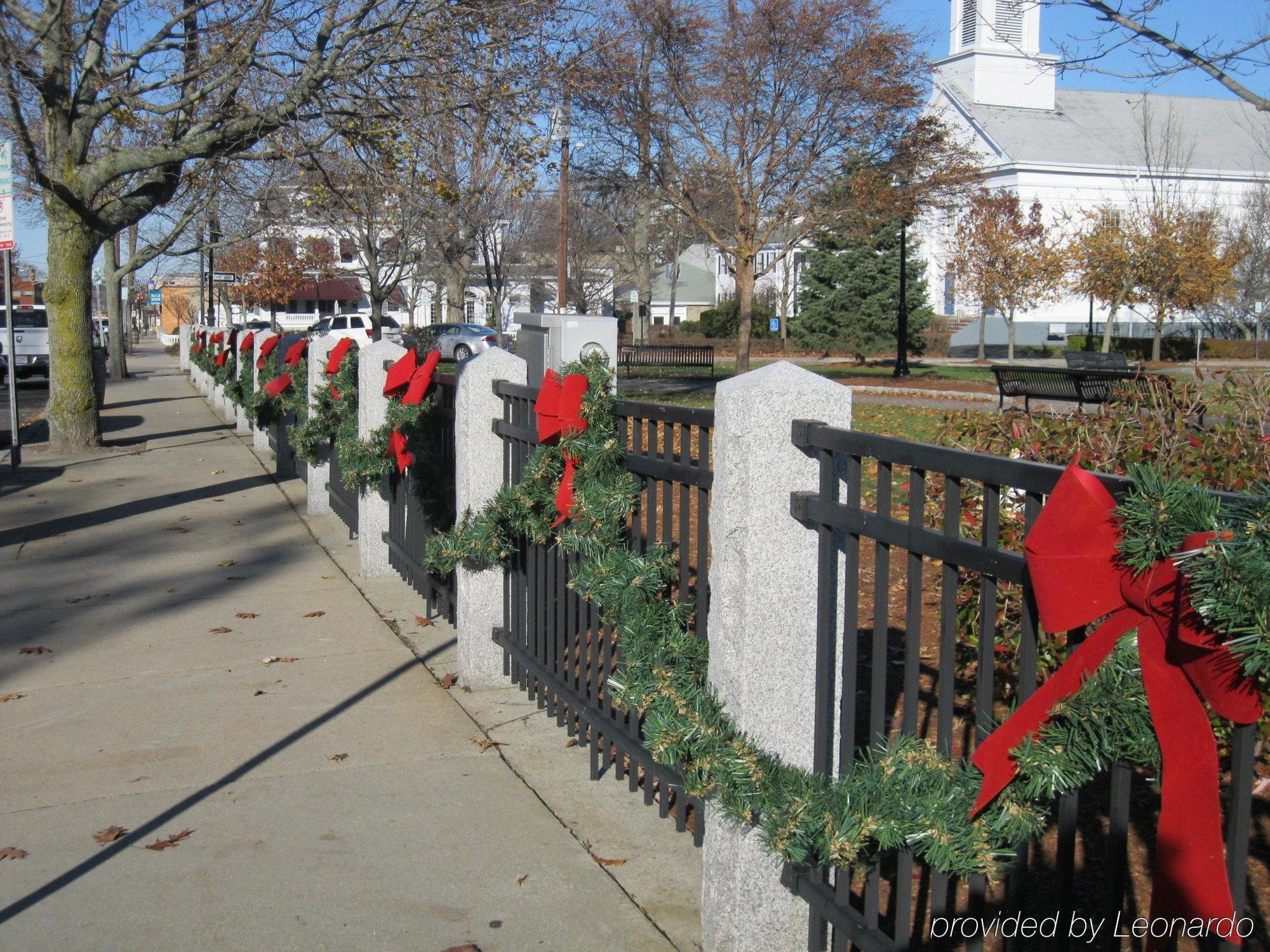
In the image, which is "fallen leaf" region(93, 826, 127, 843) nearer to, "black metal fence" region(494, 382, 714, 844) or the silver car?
"black metal fence" region(494, 382, 714, 844)

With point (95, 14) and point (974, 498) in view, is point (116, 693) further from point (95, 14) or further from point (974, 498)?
point (95, 14)

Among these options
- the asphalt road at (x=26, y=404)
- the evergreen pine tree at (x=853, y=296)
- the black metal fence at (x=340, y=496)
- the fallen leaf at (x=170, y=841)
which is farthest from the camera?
the evergreen pine tree at (x=853, y=296)

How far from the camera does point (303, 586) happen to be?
8.23 metres

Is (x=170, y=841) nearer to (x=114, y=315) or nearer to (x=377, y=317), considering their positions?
(x=114, y=315)

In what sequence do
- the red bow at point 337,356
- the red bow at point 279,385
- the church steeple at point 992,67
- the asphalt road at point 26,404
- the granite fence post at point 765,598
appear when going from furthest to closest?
the church steeple at point 992,67 < the asphalt road at point 26,404 < the red bow at point 279,385 < the red bow at point 337,356 < the granite fence post at point 765,598

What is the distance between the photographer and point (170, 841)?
424 cm

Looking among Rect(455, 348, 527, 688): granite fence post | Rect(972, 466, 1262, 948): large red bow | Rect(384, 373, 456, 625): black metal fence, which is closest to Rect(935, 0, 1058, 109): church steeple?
Rect(384, 373, 456, 625): black metal fence

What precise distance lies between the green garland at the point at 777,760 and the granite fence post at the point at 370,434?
10.5 ft

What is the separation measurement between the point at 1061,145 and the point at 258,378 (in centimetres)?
4901

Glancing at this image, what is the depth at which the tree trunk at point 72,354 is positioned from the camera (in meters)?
15.3

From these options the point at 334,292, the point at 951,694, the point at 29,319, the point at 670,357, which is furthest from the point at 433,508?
the point at 334,292

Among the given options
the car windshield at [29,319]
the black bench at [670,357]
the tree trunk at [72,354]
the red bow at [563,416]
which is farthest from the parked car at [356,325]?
the red bow at [563,416]

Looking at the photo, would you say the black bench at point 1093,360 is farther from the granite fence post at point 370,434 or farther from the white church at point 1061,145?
the white church at point 1061,145

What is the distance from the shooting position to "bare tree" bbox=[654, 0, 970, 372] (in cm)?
2264
